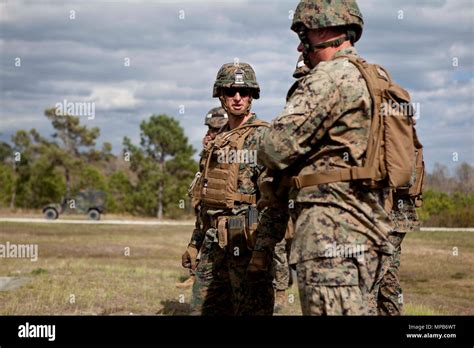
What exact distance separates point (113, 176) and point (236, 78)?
157 feet

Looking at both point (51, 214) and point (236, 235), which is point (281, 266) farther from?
point (51, 214)

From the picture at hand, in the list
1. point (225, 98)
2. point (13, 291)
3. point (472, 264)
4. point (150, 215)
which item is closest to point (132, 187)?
point (150, 215)

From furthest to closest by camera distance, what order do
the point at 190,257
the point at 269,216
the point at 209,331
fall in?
1. the point at 190,257
2. the point at 209,331
3. the point at 269,216

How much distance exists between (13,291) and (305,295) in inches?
272

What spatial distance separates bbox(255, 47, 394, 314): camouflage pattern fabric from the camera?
3783 millimetres

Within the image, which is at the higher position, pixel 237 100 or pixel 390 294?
pixel 237 100

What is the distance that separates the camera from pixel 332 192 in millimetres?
3830

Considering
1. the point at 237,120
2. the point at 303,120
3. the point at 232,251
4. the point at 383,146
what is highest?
the point at 237,120

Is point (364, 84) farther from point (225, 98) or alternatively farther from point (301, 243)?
point (225, 98)

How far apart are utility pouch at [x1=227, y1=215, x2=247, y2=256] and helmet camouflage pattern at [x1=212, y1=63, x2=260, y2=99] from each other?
1.24 meters

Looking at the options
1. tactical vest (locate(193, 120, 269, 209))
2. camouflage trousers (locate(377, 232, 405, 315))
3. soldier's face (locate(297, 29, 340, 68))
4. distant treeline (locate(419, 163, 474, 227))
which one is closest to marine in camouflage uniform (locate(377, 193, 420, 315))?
camouflage trousers (locate(377, 232, 405, 315))

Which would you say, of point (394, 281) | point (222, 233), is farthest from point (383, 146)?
point (394, 281)

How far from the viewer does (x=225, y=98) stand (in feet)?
19.9

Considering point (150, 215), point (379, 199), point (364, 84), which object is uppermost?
point (364, 84)
